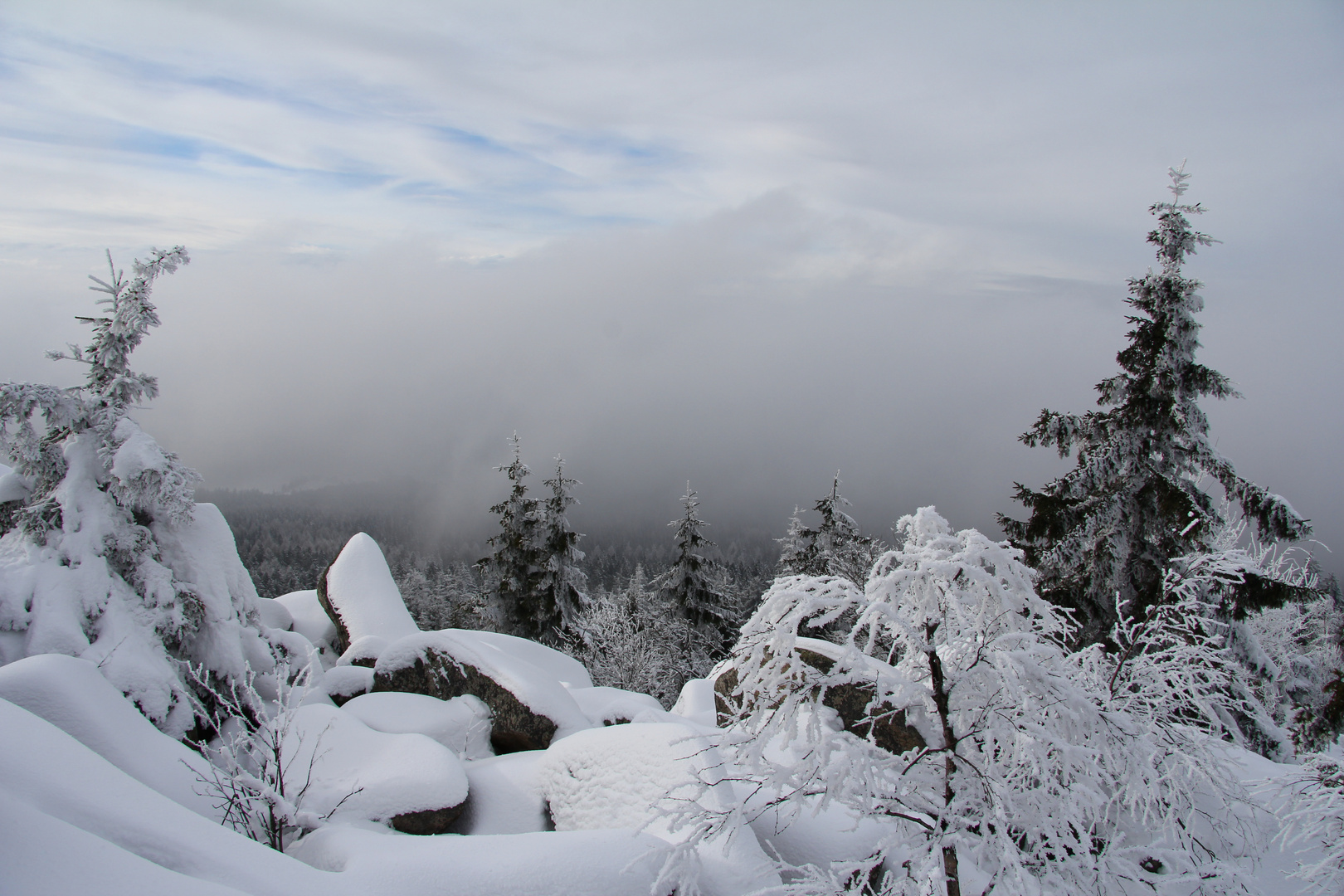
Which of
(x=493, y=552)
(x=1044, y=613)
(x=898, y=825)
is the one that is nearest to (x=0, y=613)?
(x=898, y=825)

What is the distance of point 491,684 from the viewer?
1201cm

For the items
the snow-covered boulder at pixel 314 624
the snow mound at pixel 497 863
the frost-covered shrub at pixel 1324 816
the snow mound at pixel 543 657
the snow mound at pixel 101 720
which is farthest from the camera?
the snow-covered boulder at pixel 314 624

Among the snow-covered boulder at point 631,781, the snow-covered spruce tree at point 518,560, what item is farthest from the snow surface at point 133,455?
the snow-covered spruce tree at point 518,560

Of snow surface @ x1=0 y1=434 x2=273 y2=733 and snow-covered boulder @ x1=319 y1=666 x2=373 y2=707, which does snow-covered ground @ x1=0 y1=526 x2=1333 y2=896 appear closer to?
snow-covered boulder @ x1=319 y1=666 x2=373 y2=707

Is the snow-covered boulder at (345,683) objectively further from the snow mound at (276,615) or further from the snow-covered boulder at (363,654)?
the snow mound at (276,615)

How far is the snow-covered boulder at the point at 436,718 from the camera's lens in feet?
37.1

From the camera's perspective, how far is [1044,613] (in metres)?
4.36

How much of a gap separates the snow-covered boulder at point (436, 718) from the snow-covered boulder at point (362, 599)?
3.77 metres

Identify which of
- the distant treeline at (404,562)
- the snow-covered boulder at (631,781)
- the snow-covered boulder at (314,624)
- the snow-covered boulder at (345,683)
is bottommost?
the distant treeline at (404,562)

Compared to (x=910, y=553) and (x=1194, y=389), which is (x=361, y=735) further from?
(x=1194, y=389)

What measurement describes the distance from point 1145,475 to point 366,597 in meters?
17.6

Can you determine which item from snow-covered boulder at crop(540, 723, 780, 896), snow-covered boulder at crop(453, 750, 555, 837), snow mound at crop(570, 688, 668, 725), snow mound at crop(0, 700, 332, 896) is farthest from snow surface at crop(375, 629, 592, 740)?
snow mound at crop(0, 700, 332, 896)

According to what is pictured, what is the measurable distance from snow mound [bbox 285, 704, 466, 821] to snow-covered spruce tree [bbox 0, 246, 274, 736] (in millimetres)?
1573

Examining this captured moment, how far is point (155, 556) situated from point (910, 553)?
1144cm
